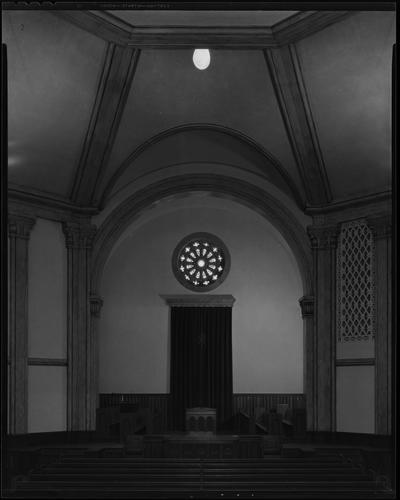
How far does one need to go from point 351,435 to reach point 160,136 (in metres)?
7.35

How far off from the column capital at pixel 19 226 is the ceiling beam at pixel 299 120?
5405 millimetres

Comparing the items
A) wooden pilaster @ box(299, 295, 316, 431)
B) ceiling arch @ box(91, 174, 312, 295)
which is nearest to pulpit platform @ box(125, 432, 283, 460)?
wooden pilaster @ box(299, 295, 316, 431)

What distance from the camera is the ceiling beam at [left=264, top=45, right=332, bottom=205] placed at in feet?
42.5

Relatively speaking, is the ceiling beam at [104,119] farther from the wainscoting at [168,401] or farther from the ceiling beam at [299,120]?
the wainscoting at [168,401]

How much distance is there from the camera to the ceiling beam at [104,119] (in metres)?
13.0

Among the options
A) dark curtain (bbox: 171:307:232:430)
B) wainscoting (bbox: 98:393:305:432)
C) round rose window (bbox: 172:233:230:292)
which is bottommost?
wainscoting (bbox: 98:393:305:432)

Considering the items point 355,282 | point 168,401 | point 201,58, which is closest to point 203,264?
point 168,401

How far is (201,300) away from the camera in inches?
814

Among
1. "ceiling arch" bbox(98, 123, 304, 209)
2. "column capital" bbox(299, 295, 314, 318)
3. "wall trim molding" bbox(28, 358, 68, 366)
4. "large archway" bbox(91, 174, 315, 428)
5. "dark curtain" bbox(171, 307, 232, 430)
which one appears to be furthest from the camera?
"dark curtain" bbox(171, 307, 232, 430)

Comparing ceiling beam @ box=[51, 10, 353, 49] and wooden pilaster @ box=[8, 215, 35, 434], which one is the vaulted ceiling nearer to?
ceiling beam @ box=[51, 10, 353, 49]

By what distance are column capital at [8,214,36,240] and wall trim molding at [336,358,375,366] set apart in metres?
7.01

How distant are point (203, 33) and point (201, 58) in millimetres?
887

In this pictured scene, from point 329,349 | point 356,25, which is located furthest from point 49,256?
point 356,25

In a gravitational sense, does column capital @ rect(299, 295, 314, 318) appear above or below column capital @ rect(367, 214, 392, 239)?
below
